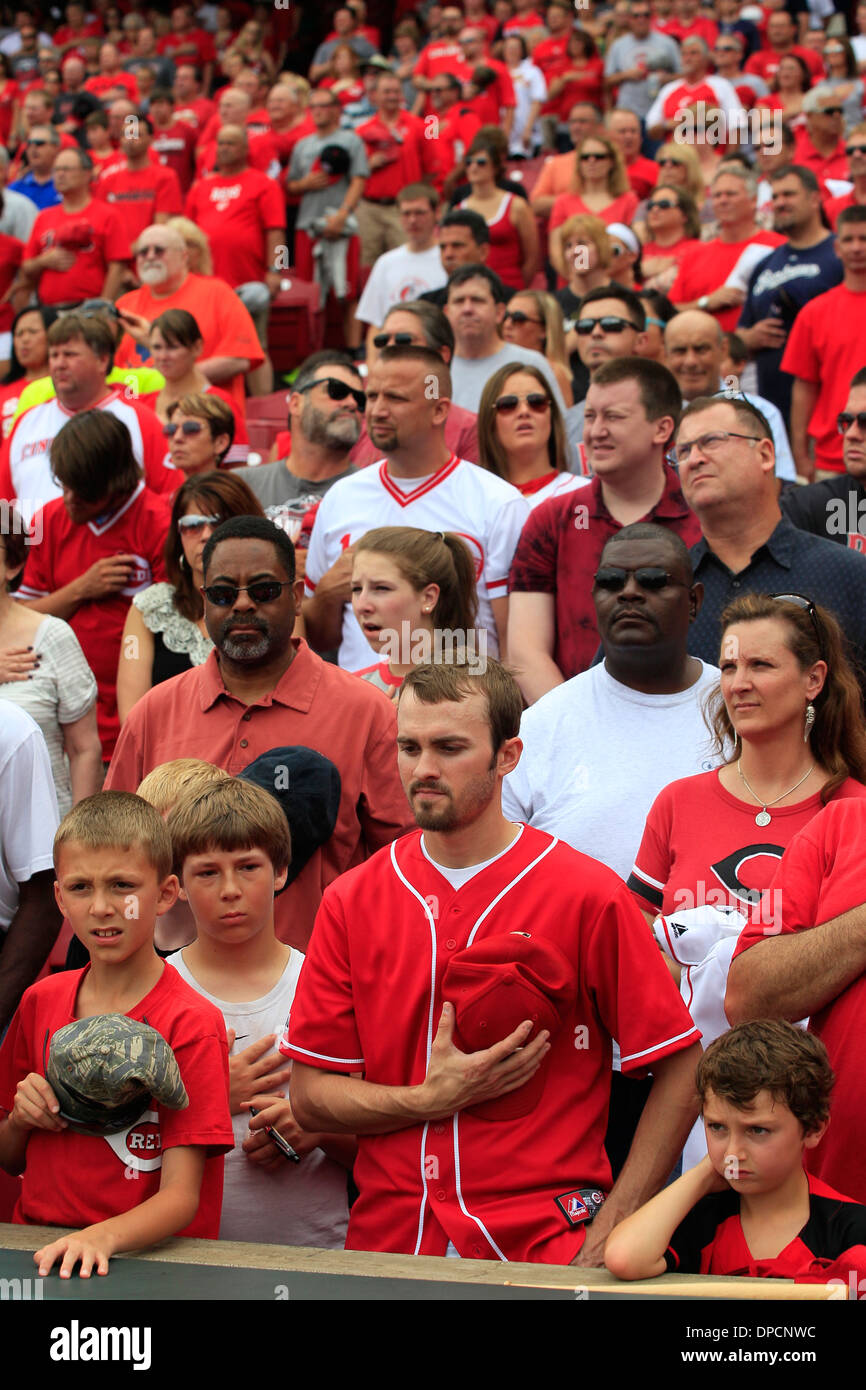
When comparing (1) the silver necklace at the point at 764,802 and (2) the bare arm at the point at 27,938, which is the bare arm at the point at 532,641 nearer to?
(1) the silver necklace at the point at 764,802

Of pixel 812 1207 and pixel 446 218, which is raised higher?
pixel 446 218

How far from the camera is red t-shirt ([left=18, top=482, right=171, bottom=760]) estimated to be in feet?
19.6

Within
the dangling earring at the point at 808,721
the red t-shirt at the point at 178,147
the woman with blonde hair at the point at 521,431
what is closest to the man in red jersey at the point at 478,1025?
the dangling earring at the point at 808,721

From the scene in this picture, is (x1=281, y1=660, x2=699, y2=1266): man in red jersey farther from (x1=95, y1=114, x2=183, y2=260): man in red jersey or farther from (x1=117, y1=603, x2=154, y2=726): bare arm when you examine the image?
(x1=95, y1=114, x2=183, y2=260): man in red jersey

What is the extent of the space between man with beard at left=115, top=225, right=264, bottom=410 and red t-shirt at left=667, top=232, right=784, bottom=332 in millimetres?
2509

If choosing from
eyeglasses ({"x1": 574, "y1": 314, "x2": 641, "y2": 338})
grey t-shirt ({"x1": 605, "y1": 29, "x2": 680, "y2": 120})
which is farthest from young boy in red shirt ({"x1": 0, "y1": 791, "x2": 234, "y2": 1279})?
grey t-shirt ({"x1": 605, "y1": 29, "x2": 680, "y2": 120})

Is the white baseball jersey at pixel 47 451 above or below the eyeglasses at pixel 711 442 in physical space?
above

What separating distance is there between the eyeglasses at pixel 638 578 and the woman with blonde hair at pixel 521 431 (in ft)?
6.27

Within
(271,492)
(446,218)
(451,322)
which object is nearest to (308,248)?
(446,218)

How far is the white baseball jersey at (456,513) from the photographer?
5668 mm

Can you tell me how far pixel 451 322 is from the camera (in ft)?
25.2

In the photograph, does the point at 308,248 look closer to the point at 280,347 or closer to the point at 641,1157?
the point at 280,347

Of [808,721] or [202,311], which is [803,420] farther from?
[808,721]
